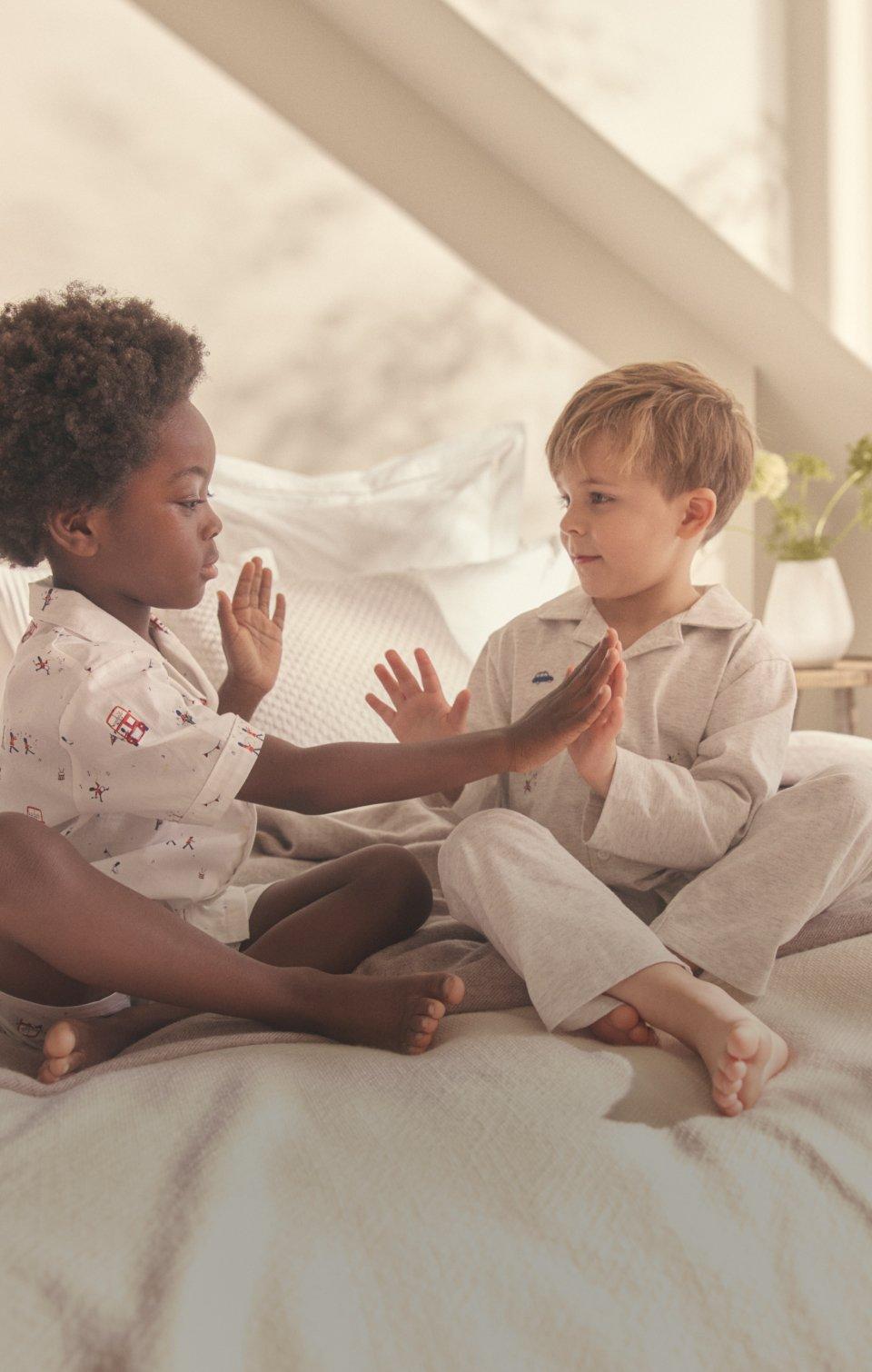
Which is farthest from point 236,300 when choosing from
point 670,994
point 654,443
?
point 670,994

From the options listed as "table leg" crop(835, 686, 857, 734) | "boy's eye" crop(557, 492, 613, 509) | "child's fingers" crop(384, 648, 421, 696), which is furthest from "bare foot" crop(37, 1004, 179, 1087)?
"table leg" crop(835, 686, 857, 734)

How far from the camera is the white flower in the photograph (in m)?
2.52

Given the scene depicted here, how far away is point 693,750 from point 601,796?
12cm

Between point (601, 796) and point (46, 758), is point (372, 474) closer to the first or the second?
point (601, 796)

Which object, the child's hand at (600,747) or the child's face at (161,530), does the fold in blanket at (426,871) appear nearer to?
the child's hand at (600,747)

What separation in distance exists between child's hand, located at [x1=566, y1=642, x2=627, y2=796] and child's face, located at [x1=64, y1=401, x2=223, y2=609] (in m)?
0.37

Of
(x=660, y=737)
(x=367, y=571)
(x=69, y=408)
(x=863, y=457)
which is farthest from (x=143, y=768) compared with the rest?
(x=863, y=457)

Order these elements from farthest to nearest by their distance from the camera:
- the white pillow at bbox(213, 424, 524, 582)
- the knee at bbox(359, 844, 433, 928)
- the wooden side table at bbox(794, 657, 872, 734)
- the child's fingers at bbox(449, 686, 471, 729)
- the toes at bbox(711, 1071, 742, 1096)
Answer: the wooden side table at bbox(794, 657, 872, 734) → the white pillow at bbox(213, 424, 524, 582) → the child's fingers at bbox(449, 686, 471, 729) → the knee at bbox(359, 844, 433, 928) → the toes at bbox(711, 1071, 742, 1096)

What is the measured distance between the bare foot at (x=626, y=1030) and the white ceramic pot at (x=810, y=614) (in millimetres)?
1671

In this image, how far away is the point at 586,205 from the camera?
2545mm

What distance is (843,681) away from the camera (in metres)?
2.51

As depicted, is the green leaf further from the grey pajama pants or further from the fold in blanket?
the grey pajama pants

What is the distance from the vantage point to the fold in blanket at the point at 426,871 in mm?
1069

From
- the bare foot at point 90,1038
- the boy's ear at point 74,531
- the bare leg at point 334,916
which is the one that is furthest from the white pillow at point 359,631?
the bare foot at point 90,1038
